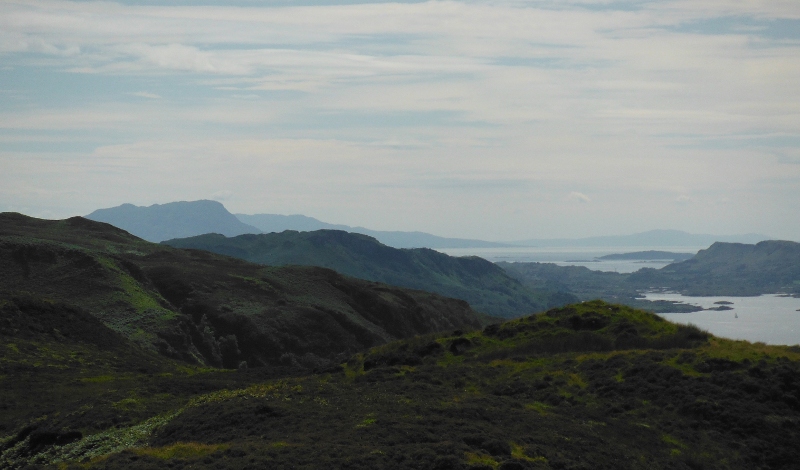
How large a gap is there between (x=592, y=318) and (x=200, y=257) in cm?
10976

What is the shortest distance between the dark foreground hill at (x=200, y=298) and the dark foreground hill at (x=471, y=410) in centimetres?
3188

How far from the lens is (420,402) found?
38.6 metres

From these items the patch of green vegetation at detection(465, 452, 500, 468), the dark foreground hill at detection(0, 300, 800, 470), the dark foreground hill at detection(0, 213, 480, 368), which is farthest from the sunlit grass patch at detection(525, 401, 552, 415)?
the dark foreground hill at detection(0, 213, 480, 368)

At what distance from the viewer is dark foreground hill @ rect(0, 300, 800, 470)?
2942 centimetres

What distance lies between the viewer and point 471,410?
120ft

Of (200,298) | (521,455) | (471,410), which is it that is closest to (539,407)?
(471,410)

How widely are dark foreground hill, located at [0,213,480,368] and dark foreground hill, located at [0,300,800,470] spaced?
105 feet

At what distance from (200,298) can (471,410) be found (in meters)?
85.9

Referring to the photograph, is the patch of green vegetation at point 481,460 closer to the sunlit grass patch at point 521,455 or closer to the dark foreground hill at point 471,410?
the dark foreground hill at point 471,410

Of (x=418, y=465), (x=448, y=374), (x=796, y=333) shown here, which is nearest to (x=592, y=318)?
(x=448, y=374)

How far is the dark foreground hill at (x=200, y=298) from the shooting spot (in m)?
96.1

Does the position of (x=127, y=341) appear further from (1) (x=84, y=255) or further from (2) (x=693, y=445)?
(2) (x=693, y=445)

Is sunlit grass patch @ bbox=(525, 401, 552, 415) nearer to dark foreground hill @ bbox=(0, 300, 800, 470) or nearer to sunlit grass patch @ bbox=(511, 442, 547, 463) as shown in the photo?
dark foreground hill @ bbox=(0, 300, 800, 470)

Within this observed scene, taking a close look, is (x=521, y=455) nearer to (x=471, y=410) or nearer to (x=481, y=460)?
(x=481, y=460)
